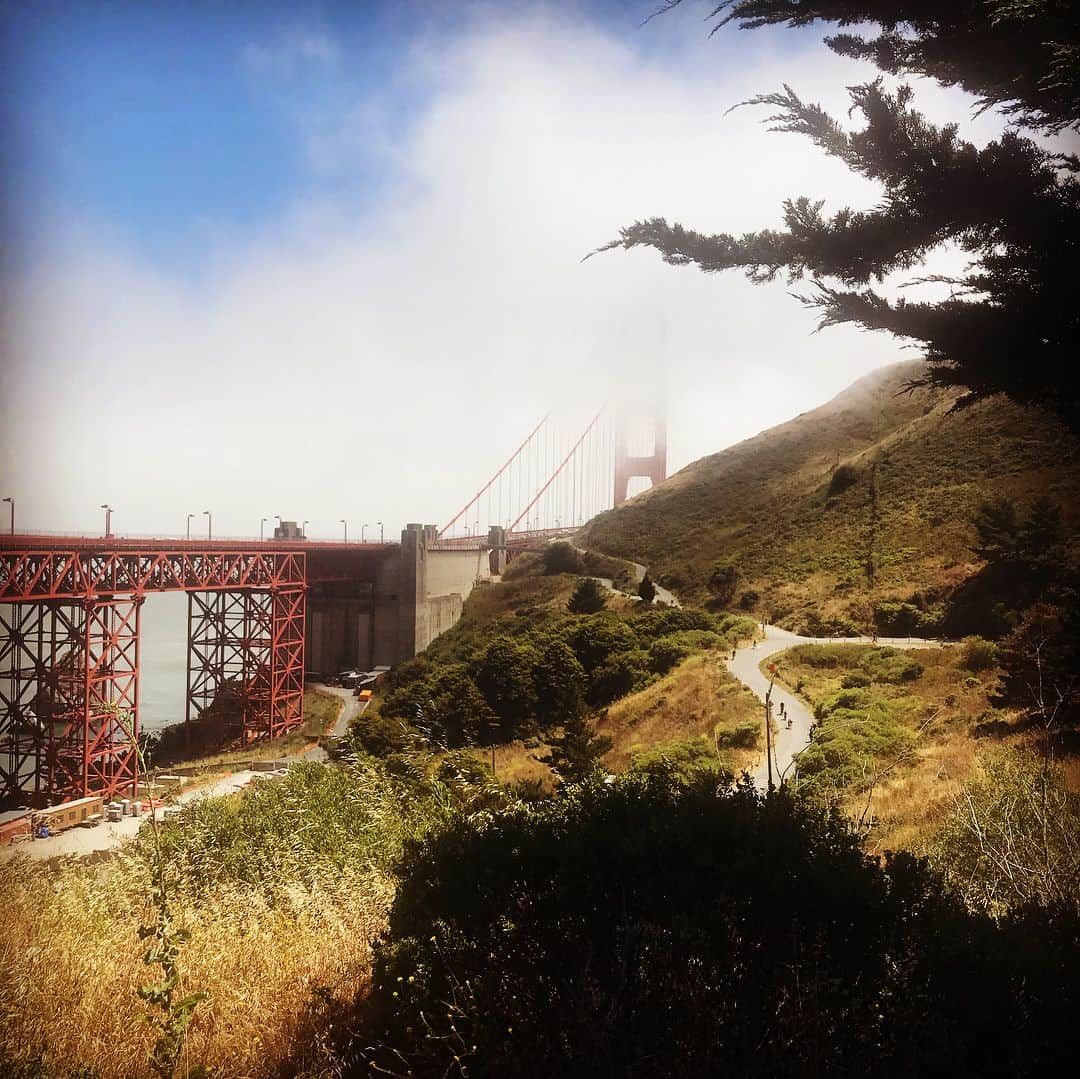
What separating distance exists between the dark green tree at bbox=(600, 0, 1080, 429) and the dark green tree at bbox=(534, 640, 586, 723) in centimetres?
1053

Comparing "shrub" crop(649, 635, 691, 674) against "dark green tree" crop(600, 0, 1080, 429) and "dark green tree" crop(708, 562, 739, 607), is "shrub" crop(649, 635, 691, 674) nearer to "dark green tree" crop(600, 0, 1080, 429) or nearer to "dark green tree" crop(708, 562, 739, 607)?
"dark green tree" crop(708, 562, 739, 607)

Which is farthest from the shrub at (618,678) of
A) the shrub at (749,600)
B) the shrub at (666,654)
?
the shrub at (749,600)

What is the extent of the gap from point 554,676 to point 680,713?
144 inches

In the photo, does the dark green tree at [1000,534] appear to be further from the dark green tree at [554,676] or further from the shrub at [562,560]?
the shrub at [562,560]

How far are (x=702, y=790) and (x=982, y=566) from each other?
843 inches

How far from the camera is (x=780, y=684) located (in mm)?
15617

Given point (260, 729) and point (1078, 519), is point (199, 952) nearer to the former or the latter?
point (1078, 519)

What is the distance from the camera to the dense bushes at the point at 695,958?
2510 mm

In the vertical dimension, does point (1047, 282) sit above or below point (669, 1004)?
above

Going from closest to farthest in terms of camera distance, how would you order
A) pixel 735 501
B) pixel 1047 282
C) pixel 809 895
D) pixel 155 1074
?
pixel 155 1074, pixel 809 895, pixel 1047 282, pixel 735 501

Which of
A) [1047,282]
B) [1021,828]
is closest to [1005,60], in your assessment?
[1047,282]

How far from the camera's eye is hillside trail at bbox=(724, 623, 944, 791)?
1023 centimetres

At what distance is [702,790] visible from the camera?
3.95 meters

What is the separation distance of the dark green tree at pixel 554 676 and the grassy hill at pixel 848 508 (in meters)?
9.41
